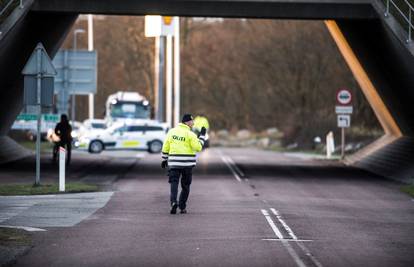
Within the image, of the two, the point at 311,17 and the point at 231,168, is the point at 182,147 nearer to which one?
the point at 311,17

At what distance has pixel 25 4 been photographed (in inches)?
1134

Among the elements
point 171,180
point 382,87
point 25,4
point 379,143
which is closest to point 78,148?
point 379,143

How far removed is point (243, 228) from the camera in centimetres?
1720

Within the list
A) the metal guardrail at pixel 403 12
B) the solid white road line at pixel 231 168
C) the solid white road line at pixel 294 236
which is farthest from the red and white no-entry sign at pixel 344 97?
the solid white road line at pixel 294 236

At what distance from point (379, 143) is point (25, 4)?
1769 centimetres

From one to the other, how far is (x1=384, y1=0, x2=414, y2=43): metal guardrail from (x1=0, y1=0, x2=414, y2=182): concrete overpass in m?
0.26

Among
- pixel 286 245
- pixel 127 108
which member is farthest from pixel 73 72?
pixel 286 245

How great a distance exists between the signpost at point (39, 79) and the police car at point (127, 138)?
2417 cm

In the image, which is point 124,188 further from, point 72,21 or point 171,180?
point 72,21

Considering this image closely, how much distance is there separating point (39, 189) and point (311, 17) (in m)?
10.7

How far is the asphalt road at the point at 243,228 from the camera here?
44.6 ft

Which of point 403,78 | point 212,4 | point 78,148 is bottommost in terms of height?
point 78,148

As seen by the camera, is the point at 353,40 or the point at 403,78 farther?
the point at 353,40

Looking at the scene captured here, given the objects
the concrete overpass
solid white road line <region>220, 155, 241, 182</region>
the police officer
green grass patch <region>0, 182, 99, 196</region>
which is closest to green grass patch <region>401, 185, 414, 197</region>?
the concrete overpass
